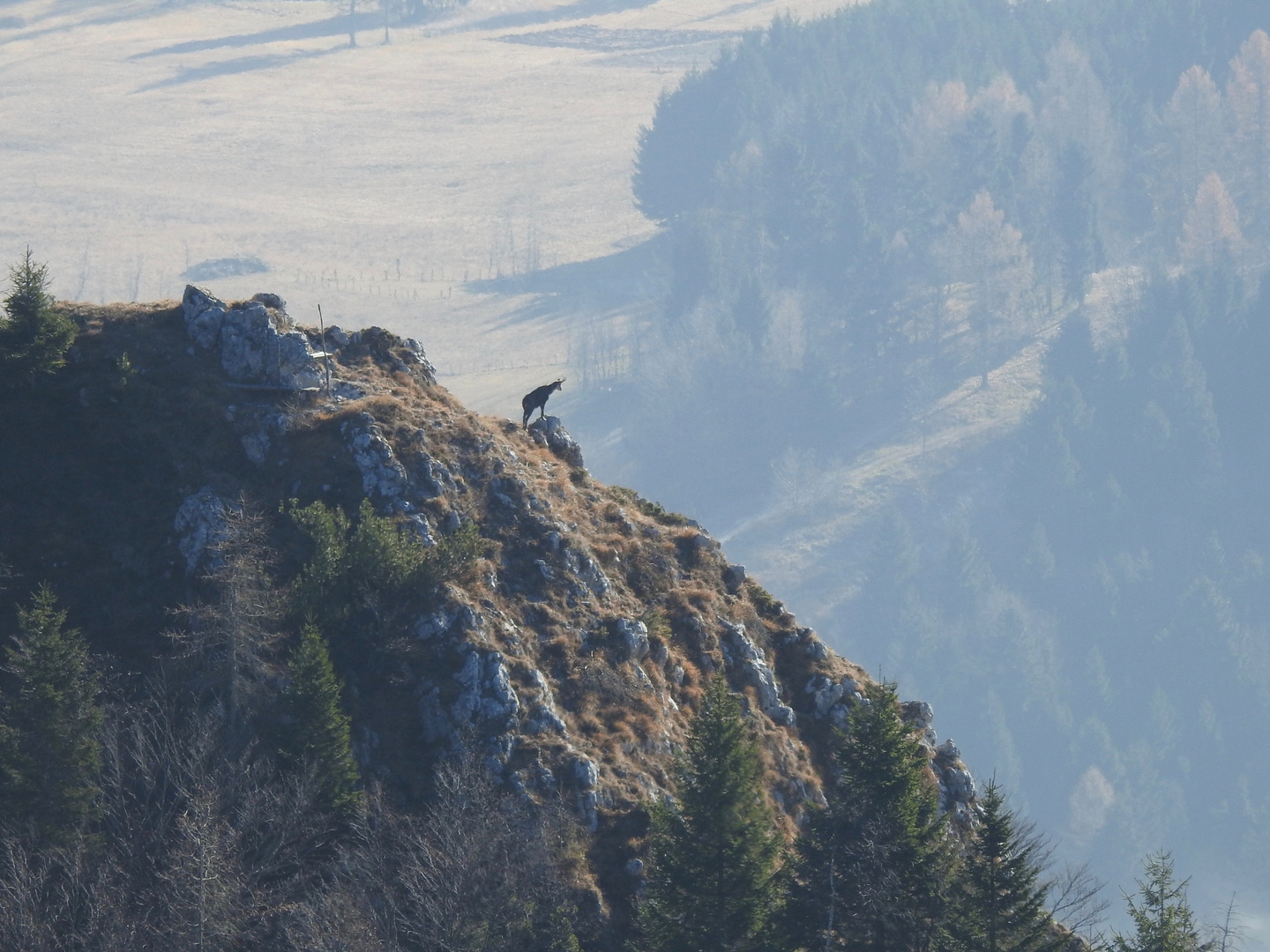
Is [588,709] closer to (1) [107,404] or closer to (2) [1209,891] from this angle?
(1) [107,404]

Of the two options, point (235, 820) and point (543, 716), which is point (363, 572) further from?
point (235, 820)

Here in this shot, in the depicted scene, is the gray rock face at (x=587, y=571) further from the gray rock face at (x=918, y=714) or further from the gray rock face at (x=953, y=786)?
the gray rock face at (x=953, y=786)

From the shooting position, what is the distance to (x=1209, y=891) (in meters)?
180

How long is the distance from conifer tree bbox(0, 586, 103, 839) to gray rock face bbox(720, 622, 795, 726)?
69.2 ft

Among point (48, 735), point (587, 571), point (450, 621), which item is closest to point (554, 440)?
point (587, 571)

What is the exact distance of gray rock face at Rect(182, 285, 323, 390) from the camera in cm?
5147

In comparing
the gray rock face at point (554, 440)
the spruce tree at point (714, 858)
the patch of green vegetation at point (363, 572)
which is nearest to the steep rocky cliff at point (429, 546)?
the patch of green vegetation at point (363, 572)

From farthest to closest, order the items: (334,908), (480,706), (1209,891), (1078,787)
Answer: (1078,787) → (1209,891) → (480,706) → (334,908)

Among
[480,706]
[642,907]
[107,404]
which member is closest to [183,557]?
[107,404]

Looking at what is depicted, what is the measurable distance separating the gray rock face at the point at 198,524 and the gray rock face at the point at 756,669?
17.4 meters

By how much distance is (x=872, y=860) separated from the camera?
133 ft

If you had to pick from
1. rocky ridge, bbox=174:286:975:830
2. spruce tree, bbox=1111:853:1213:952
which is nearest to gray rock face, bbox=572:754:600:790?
rocky ridge, bbox=174:286:975:830

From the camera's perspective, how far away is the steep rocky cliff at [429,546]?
145 feet

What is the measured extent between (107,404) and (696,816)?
80.3ft
